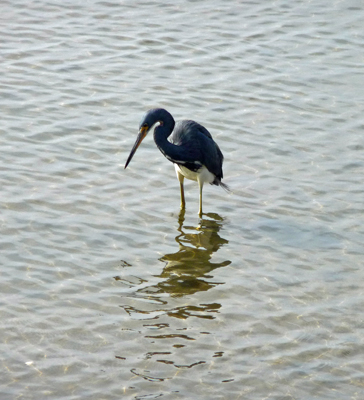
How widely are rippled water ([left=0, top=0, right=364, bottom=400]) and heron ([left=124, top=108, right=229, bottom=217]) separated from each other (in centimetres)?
46

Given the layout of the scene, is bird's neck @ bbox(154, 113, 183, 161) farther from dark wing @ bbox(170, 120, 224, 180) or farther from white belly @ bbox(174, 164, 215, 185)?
white belly @ bbox(174, 164, 215, 185)

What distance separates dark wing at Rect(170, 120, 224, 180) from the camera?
30.3 feet

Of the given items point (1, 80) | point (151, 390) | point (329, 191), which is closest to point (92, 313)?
point (151, 390)

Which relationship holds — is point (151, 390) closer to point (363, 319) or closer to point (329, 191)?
point (363, 319)

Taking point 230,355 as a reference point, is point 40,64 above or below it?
above

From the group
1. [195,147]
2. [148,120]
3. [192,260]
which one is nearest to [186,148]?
[195,147]

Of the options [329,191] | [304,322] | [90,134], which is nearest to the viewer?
[304,322]

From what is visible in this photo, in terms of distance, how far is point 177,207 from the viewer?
31.4 ft

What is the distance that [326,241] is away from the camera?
8742 mm

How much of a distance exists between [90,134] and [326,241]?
13.1 ft

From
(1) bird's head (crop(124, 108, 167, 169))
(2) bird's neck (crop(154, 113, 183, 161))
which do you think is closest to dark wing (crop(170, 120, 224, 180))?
(2) bird's neck (crop(154, 113, 183, 161))

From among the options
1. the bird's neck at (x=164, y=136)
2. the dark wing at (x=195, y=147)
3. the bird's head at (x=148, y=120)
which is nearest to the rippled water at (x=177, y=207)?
the dark wing at (x=195, y=147)

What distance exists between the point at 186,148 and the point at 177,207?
0.80 m

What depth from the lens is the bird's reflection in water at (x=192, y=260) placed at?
7.90m
